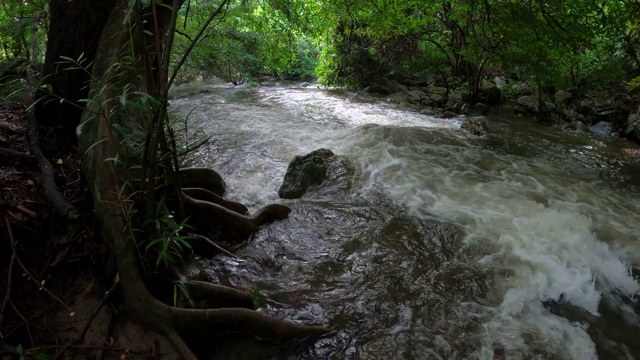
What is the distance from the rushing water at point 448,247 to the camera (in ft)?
9.71

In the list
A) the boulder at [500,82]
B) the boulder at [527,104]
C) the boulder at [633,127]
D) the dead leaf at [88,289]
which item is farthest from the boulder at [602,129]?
the dead leaf at [88,289]

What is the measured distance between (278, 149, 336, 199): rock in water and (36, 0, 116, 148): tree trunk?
282 cm

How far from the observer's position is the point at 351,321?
3.01 metres

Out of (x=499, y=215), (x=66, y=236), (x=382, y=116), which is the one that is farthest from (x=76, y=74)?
(x=382, y=116)

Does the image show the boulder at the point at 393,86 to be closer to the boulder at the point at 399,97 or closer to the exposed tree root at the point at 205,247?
the boulder at the point at 399,97

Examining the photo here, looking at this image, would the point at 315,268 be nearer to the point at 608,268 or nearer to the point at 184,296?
the point at 184,296

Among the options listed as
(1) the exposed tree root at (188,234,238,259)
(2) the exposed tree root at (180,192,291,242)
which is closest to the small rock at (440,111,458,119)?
(2) the exposed tree root at (180,192,291,242)

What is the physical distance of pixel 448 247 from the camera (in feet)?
13.4

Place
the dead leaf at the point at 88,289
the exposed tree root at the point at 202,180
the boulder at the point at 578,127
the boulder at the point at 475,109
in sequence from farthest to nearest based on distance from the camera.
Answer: the boulder at the point at 475,109, the boulder at the point at 578,127, the exposed tree root at the point at 202,180, the dead leaf at the point at 88,289

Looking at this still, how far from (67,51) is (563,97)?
1192cm

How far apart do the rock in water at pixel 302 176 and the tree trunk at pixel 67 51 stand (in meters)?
2.82

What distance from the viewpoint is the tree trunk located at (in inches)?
123

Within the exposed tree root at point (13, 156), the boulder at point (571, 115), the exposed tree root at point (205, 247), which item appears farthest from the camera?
the boulder at point (571, 115)

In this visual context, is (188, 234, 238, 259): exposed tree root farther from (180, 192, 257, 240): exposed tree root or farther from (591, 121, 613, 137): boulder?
(591, 121, 613, 137): boulder
